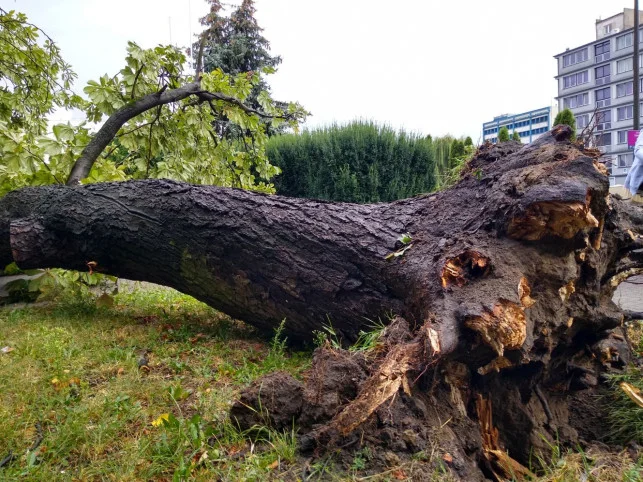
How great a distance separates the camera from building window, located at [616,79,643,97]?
4200 cm

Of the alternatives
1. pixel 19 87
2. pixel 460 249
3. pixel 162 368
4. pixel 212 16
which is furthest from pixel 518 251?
pixel 212 16

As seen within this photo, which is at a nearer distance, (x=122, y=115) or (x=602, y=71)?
(x=122, y=115)

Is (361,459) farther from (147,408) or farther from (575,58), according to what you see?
(575,58)

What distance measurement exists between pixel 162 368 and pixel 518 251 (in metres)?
2.33

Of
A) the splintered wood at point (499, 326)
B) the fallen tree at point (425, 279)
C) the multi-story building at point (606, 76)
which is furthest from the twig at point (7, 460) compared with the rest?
the multi-story building at point (606, 76)

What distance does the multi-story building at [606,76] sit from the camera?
40594 mm

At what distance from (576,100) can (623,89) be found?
19.5 feet

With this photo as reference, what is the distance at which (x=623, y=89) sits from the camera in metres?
42.6

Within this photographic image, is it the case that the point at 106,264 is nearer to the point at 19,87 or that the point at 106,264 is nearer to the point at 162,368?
the point at 162,368

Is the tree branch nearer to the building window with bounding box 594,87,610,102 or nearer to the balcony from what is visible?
the building window with bounding box 594,87,610,102

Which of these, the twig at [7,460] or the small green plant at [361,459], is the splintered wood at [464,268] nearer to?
the small green plant at [361,459]

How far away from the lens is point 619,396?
2.73m

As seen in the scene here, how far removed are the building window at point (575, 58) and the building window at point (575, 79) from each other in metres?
1.52

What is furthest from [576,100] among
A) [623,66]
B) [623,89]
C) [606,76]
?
[623,66]
